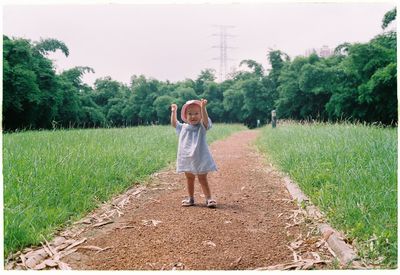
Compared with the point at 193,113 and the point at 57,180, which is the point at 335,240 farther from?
the point at 57,180

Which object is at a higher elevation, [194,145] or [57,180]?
[194,145]

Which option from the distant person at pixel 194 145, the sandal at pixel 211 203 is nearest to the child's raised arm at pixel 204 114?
the distant person at pixel 194 145

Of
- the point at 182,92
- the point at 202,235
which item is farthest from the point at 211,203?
the point at 182,92

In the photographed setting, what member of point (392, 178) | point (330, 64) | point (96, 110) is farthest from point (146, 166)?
point (330, 64)

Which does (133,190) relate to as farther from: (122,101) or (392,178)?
(122,101)

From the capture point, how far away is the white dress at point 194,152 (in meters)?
4.35

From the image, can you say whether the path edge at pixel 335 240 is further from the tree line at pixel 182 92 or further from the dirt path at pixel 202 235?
the tree line at pixel 182 92

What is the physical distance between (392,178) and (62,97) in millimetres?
17681

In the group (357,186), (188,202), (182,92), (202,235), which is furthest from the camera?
(182,92)

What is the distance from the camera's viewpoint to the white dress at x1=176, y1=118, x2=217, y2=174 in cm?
435

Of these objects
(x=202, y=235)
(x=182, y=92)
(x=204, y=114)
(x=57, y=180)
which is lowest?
(x=202, y=235)

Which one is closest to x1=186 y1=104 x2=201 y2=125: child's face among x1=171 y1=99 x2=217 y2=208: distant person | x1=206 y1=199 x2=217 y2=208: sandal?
x1=171 y1=99 x2=217 y2=208: distant person

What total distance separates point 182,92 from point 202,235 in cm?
1015

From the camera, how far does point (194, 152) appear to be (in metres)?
4.34
